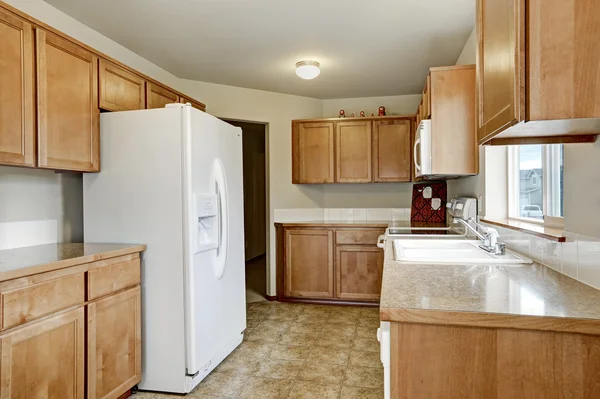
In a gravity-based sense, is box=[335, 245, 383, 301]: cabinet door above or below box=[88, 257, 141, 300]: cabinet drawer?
below

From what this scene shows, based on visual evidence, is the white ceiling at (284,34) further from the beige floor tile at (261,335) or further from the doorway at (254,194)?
the doorway at (254,194)

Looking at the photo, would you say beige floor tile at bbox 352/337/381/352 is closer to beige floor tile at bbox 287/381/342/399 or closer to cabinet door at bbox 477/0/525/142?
beige floor tile at bbox 287/381/342/399

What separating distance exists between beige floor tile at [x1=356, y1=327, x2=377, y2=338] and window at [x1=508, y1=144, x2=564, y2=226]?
1.55 metres

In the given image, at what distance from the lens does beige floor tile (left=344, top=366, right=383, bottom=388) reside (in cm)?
237

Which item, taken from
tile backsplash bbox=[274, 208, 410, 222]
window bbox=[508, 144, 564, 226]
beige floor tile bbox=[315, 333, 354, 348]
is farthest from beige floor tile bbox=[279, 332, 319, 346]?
window bbox=[508, 144, 564, 226]

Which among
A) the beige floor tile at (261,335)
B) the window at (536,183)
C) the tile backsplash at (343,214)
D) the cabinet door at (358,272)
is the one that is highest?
the window at (536,183)

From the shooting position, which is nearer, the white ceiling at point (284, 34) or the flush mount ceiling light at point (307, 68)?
the white ceiling at point (284, 34)

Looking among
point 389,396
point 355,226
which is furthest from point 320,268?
point 389,396

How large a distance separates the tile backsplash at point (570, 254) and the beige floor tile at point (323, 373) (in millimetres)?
1388

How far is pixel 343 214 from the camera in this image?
4.75 meters

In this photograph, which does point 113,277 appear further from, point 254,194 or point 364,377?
point 254,194

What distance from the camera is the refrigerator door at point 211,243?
7.43 feet

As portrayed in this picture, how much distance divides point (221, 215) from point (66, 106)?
1123mm

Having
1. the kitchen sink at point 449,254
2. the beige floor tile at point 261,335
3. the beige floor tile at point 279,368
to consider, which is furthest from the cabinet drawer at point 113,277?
the kitchen sink at point 449,254
